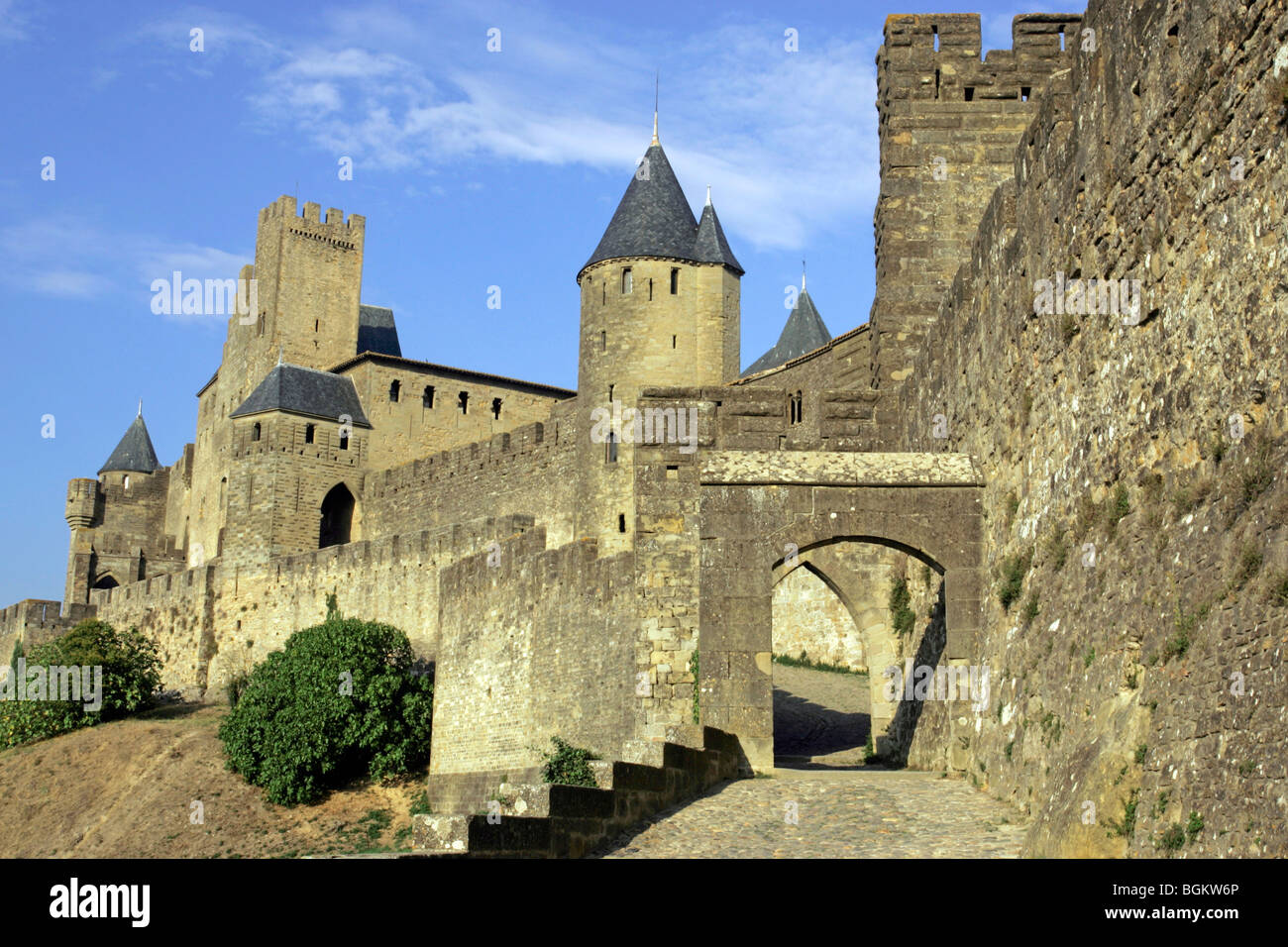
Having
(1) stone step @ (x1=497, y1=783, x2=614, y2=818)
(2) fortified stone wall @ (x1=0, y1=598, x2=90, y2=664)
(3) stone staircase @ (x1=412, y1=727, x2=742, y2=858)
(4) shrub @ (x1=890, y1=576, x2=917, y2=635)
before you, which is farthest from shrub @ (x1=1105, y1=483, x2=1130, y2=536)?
(2) fortified stone wall @ (x1=0, y1=598, x2=90, y2=664)

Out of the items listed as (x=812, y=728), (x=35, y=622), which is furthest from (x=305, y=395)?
(x=812, y=728)

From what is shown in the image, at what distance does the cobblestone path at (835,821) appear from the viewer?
10.2m

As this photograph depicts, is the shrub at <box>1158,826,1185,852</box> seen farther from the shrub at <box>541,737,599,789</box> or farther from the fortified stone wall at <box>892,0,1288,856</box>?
the shrub at <box>541,737,599,789</box>

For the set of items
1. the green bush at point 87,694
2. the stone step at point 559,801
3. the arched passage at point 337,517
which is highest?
the arched passage at point 337,517

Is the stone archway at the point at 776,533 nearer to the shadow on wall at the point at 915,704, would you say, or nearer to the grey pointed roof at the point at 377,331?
the shadow on wall at the point at 915,704

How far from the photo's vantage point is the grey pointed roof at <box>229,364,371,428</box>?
156 feet

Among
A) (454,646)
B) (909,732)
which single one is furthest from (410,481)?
(909,732)

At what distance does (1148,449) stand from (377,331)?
2081 inches

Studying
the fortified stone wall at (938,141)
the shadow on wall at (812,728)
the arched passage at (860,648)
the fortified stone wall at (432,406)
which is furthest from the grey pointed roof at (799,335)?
the fortified stone wall at (938,141)

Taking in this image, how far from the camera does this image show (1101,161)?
408 inches

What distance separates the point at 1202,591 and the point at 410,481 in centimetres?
3896

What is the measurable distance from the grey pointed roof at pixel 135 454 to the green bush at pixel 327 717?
3546 centimetres

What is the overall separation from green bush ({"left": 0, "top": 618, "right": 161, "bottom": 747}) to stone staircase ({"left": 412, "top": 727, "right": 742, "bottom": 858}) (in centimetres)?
2855
